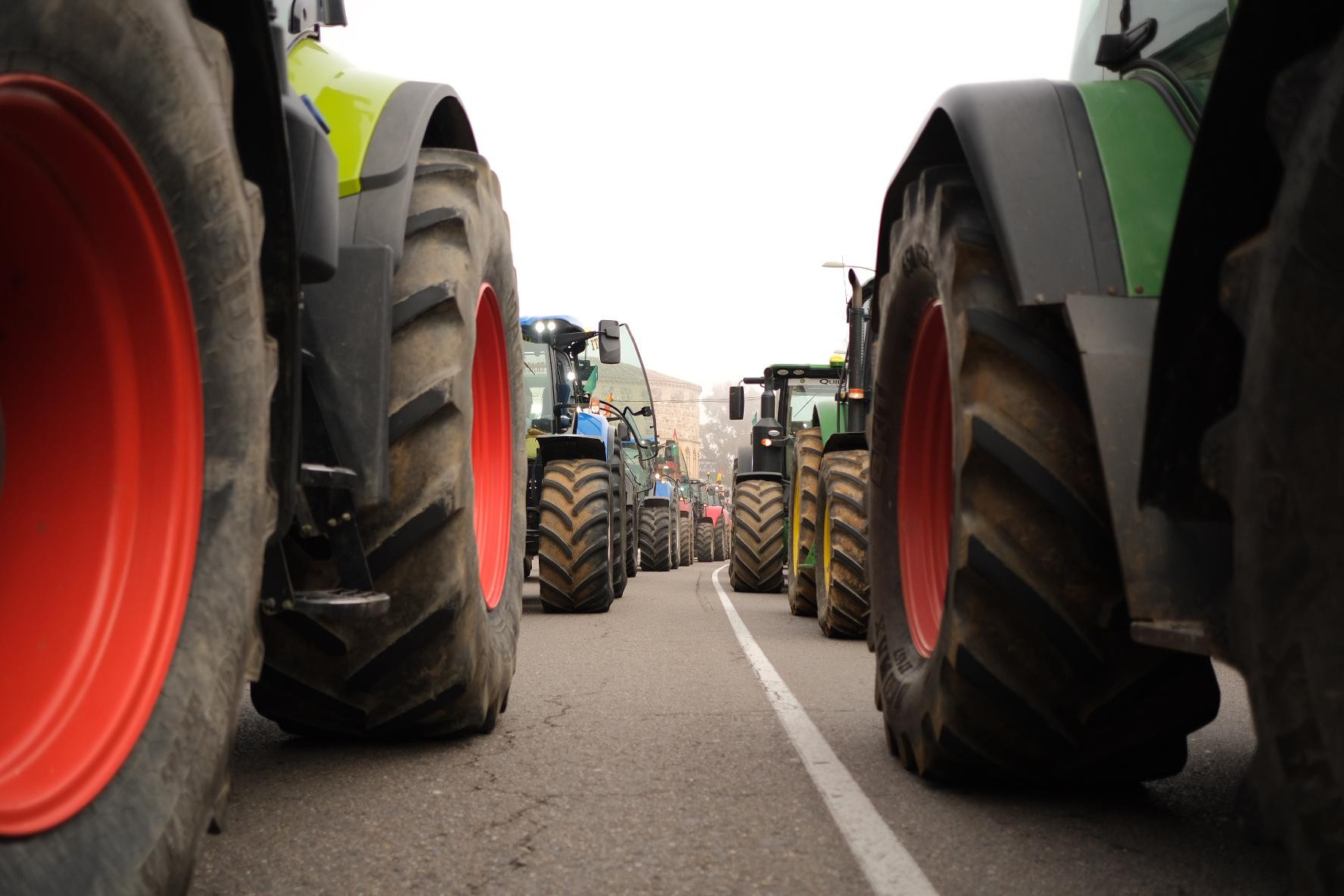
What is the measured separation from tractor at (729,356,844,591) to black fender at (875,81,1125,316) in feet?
22.7

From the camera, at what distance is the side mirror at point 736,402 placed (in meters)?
15.8

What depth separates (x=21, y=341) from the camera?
181 cm

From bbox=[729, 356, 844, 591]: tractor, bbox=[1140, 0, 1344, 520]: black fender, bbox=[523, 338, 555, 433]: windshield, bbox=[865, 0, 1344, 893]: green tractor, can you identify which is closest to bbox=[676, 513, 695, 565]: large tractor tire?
bbox=[729, 356, 844, 591]: tractor

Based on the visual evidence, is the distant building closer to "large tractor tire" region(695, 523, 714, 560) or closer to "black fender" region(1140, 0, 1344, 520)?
"large tractor tire" region(695, 523, 714, 560)

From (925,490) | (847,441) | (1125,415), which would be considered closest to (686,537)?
(847,441)

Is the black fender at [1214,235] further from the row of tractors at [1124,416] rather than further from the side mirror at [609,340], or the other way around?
the side mirror at [609,340]

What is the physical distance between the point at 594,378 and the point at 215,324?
1251 centimetres

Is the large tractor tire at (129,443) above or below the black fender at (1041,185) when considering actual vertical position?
below

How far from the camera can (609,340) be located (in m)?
10.8

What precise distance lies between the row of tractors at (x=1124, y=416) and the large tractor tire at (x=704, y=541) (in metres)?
28.5

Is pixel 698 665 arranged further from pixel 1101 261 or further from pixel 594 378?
pixel 594 378

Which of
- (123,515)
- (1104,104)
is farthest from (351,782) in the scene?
(1104,104)

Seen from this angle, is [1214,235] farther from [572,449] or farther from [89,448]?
[572,449]

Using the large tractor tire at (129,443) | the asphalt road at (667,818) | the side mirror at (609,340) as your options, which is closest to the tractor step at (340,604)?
the large tractor tire at (129,443)
